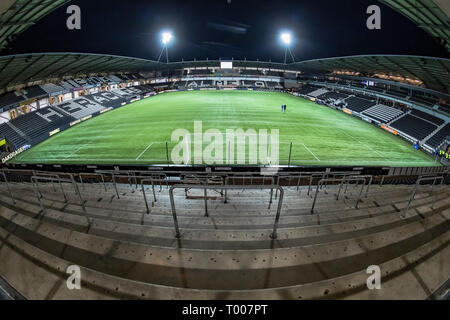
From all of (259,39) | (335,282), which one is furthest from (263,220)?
(259,39)

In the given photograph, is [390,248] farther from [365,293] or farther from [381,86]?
[381,86]

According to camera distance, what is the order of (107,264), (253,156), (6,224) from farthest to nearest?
(253,156)
(6,224)
(107,264)

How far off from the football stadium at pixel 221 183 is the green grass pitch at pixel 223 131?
26 cm

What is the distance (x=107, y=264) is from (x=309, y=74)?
Answer: 71.5 metres

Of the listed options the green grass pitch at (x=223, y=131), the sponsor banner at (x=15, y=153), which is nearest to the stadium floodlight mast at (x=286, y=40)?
the green grass pitch at (x=223, y=131)

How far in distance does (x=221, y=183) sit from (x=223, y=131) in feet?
52.4

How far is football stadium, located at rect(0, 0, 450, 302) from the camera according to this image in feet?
9.02

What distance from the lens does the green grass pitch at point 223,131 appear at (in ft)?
59.3

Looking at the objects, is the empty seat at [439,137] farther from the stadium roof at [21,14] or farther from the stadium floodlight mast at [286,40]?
the stadium floodlight mast at [286,40]

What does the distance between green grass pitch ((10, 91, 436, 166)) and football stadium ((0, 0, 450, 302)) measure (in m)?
0.26

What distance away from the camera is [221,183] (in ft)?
27.1

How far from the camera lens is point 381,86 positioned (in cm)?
3722

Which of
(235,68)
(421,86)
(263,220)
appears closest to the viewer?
(263,220)

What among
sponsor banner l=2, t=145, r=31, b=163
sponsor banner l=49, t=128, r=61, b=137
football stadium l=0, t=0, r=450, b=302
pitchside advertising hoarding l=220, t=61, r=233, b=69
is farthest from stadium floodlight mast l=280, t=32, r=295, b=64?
sponsor banner l=2, t=145, r=31, b=163
